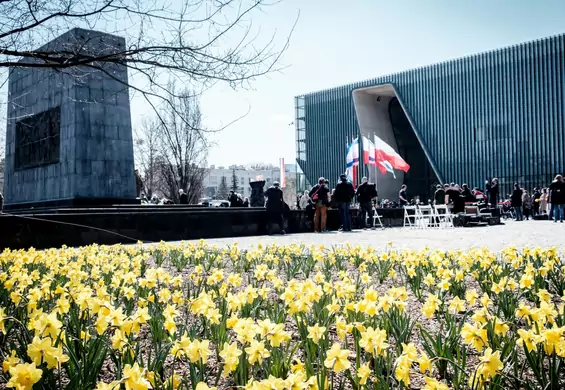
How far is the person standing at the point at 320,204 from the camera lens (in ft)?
57.1

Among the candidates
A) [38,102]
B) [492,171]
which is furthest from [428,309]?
[492,171]

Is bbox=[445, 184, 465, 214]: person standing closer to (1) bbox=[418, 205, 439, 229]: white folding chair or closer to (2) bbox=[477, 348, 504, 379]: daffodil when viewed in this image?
(1) bbox=[418, 205, 439, 229]: white folding chair

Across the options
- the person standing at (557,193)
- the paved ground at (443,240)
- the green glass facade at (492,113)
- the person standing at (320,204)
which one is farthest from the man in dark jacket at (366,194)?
the green glass facade at (492,113)

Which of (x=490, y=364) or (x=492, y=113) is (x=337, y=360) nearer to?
(x=490, y=364)

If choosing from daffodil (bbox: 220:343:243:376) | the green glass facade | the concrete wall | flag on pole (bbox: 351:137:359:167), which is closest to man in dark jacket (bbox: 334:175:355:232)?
flag on pole (bbox: 351:137:359:167)

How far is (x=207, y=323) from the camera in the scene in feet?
11.0

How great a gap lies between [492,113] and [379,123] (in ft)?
47.2

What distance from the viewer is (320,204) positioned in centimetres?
1775

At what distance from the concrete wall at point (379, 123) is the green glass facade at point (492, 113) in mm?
1705

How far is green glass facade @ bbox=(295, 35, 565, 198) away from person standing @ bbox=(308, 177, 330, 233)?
39644 mm

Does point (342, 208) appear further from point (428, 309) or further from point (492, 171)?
point (492, 171)

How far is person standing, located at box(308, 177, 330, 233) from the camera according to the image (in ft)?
57.1

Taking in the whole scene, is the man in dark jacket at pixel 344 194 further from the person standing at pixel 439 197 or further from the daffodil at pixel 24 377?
the daffodil at pixel 24 377

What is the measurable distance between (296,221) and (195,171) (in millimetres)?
16157
